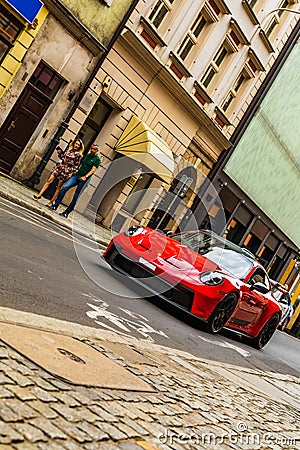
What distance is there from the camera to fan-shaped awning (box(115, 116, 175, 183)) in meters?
17.9

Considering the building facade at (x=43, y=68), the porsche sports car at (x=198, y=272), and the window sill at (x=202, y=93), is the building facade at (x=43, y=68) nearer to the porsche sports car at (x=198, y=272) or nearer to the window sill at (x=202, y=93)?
the window sill at (x=202, y=93)

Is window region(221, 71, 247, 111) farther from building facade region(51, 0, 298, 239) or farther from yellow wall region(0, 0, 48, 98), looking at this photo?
yellow wall region(0, 0, 48, 98)

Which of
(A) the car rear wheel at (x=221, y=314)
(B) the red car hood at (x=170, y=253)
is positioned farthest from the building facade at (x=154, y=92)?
(A) the car rear wheel at (x=221, y=314)

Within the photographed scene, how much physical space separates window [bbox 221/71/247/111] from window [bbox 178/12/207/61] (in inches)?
147

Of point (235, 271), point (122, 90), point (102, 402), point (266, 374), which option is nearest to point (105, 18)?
point (122, 90)

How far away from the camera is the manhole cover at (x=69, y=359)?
12.1 feet

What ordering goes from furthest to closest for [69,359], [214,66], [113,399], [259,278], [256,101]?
[256,101]
[214,66]
[259,278]
[69,359]
[113,399]

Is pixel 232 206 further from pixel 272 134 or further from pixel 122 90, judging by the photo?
pixel 122 90

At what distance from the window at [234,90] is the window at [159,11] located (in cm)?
582

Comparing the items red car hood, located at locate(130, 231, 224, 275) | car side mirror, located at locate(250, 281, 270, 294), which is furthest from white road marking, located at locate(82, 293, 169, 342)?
car side mirror, located at locate(250, 281, 270, 294)

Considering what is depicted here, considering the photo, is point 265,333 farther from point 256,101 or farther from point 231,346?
point 256,101

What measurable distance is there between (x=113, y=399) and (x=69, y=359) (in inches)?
18.6

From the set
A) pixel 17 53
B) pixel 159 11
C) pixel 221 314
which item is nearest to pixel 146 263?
pixel 221 314

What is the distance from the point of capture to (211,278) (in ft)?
29.5
